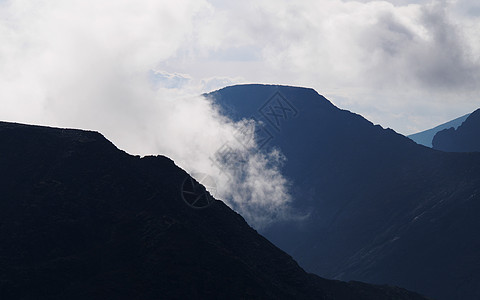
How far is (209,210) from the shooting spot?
100188 millimetres

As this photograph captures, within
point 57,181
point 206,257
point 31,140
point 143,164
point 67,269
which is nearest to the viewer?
point 67,269

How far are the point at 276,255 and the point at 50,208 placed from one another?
46.2 meters

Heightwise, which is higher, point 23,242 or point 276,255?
point 23,242

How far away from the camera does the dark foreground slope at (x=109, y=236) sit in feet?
226

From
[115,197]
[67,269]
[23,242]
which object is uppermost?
[115,197]

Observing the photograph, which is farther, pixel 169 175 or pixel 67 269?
pixel 169 175

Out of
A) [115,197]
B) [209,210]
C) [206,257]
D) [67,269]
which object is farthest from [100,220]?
[209,210]

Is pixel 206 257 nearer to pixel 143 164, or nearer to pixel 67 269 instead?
pixel 67 269

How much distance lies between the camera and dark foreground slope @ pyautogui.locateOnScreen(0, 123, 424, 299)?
68.8 meters

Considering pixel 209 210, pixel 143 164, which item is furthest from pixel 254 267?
Answer: pixel 143 164

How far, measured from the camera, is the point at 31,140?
9481 centimetres

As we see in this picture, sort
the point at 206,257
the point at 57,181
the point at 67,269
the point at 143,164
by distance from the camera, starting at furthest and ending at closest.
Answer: the point at 143,164 → the point at 57,181 → the point at 206,257 → the point at 67,269

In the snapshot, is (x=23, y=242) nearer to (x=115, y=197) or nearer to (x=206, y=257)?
(x=115, y=197)

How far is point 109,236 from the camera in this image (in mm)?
77562
